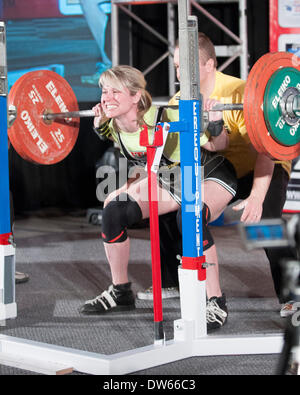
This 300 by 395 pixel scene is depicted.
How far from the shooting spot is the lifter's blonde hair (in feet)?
10.3

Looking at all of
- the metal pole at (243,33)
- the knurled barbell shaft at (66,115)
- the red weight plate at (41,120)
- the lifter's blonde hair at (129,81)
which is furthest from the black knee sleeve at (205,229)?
the metal pole at (243,33)

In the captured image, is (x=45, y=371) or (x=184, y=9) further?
(x=184, y=9)

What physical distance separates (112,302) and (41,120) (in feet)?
3.14

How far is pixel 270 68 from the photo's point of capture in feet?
9.02

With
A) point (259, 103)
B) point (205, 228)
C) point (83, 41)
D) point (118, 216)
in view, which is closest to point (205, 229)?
point (205, 228)

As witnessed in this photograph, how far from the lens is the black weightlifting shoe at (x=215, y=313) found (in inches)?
116

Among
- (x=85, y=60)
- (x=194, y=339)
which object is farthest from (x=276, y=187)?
(x=85, y=60)

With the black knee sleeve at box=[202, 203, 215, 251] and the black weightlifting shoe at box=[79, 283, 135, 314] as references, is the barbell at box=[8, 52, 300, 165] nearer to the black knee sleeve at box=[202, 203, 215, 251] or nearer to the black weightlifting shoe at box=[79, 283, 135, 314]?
the black knee sleeve at box=[202, 203, 215, 251]

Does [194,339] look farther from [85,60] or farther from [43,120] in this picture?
[85,60]

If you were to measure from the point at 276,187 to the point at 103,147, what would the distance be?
4.05 metres

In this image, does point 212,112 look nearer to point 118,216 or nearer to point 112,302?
point 118,216

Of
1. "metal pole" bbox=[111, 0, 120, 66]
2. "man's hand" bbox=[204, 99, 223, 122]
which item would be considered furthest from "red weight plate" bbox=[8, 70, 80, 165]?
"metal pole" bbox=[111, 0, 120, 66]

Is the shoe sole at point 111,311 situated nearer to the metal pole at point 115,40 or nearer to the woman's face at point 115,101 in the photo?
the woman's face at point 115,101

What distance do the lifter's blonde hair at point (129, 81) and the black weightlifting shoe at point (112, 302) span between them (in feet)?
2.65
